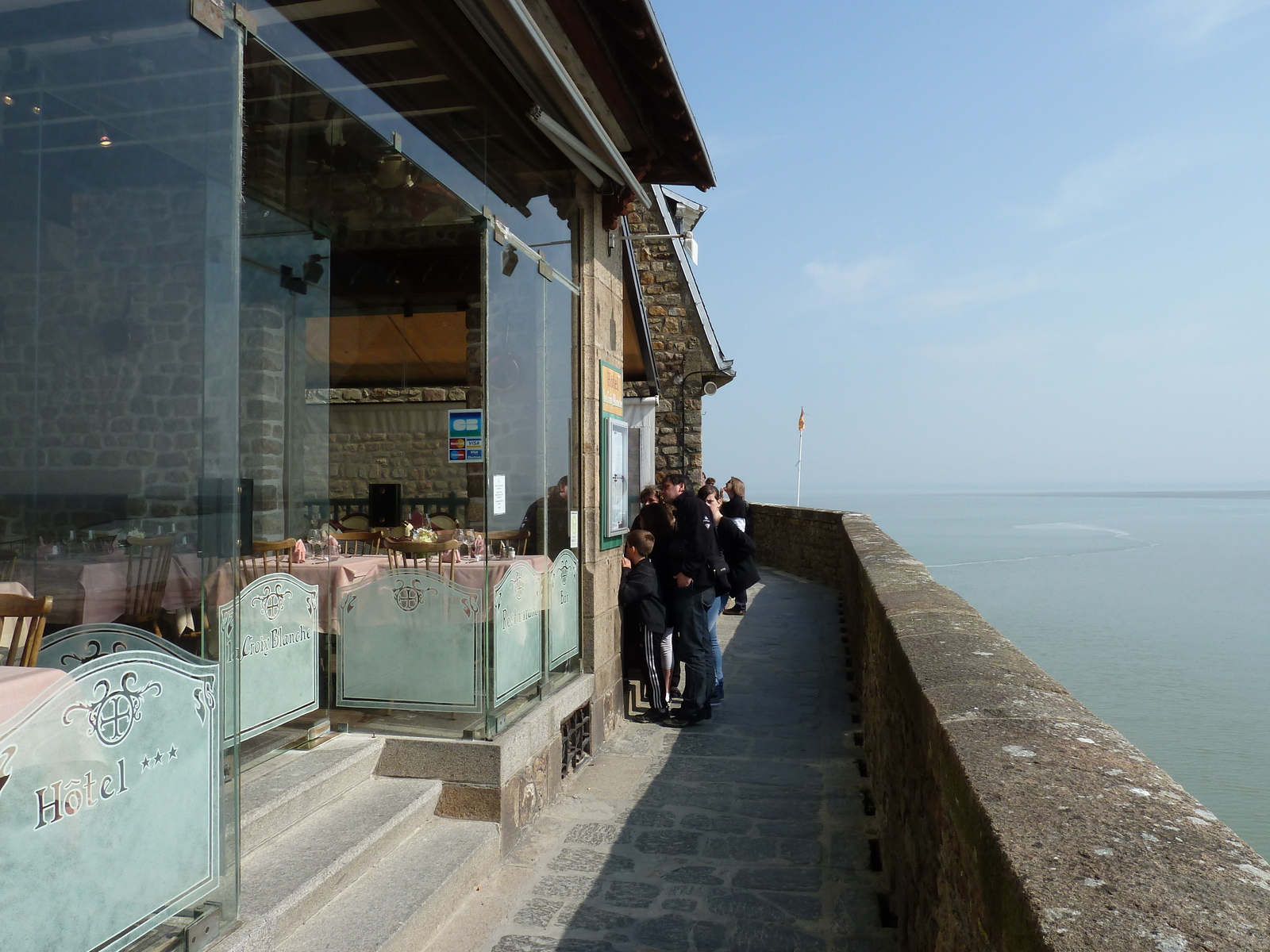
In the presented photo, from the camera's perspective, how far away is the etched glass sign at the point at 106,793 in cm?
211

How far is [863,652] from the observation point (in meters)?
6.99

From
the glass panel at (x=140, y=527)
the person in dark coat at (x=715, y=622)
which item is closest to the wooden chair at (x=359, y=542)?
the person in dark coat at (x=715, y=622)

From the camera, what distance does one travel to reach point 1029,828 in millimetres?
1694

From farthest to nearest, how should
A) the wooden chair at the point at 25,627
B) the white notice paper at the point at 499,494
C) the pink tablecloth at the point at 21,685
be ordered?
the white notice paper at the point at 499,494 → the wooden chair at the point at 25,627 → the pink tablecloth at the point at 21,685

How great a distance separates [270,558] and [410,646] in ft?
4.25

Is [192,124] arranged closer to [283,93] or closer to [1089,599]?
[283,93]

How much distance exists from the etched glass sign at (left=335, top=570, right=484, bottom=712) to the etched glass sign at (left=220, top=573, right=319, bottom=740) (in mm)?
226

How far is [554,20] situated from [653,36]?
24.5 inches

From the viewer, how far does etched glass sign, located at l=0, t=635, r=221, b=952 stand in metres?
2.11

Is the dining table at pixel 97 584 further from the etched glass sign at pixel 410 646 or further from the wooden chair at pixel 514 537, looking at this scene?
the wooden chair at pixel 514 537

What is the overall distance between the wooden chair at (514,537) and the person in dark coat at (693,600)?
191 centimetres

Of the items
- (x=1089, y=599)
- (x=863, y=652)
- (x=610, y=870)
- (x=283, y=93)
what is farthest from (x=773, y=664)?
(x=1089, y=599)

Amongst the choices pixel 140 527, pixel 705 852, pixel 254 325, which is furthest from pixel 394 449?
pixel 140 527

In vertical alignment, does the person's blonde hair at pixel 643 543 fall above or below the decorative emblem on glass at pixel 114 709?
above
